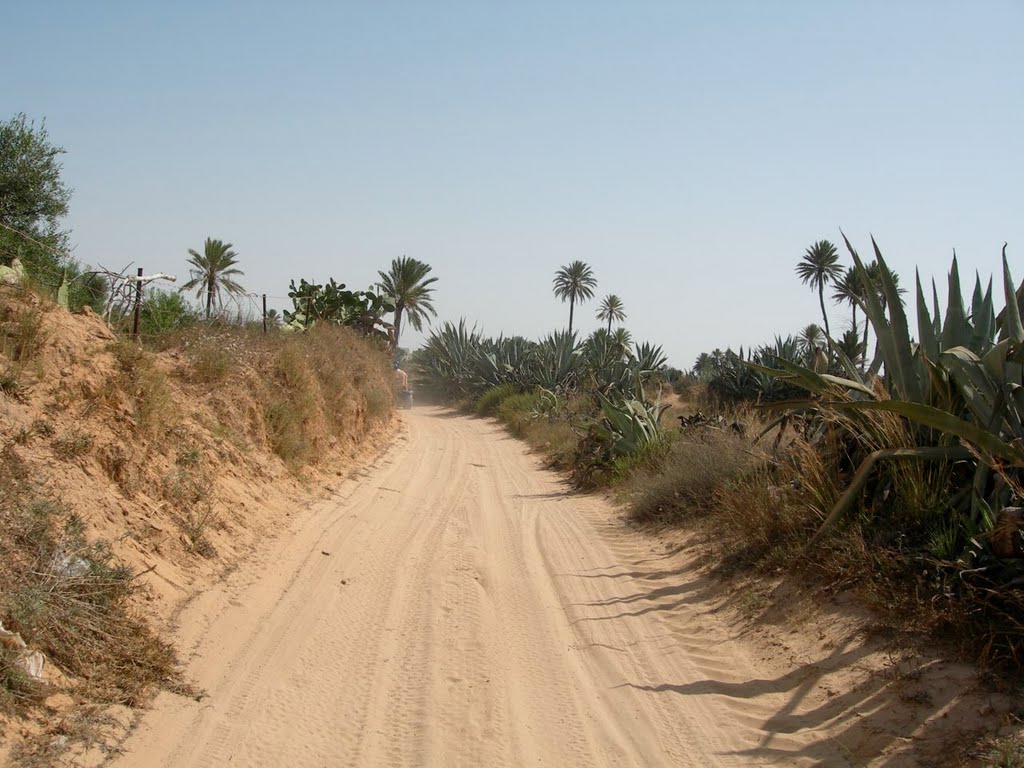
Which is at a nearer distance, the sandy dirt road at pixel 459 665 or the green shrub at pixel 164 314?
the sandy dirt road at pixel 459 665

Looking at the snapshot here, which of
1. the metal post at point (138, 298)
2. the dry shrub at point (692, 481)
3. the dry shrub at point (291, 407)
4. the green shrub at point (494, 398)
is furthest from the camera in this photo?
the green shrub at point (494, 398)

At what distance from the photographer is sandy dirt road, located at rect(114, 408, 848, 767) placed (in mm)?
4496

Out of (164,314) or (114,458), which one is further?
(164,314)

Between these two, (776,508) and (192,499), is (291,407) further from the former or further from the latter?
(776,508)

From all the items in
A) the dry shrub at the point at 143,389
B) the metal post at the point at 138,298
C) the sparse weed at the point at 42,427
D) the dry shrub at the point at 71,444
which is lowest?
the dry shrub at the point at 71,444

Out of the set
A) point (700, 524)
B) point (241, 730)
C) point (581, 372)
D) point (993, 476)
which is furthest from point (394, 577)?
point (581, 372)

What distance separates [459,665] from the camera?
5695mm

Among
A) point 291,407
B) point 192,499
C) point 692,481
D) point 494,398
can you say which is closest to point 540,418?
point 494,398

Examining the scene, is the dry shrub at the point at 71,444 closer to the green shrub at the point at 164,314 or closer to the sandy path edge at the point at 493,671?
the sandy path edge at the point at 493,671

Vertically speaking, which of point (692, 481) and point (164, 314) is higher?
point (164, 314)

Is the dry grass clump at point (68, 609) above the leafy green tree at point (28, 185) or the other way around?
the other way around

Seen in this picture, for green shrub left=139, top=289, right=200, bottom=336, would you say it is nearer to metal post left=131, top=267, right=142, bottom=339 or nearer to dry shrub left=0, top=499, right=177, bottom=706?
metal post left=131, top=267, right=142, bottom=339

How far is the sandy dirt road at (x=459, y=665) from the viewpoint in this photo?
4.50 meters

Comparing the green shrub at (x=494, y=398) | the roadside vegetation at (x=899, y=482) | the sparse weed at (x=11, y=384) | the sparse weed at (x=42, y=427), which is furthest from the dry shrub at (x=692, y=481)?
the green shrub at (x=494, y=398)
